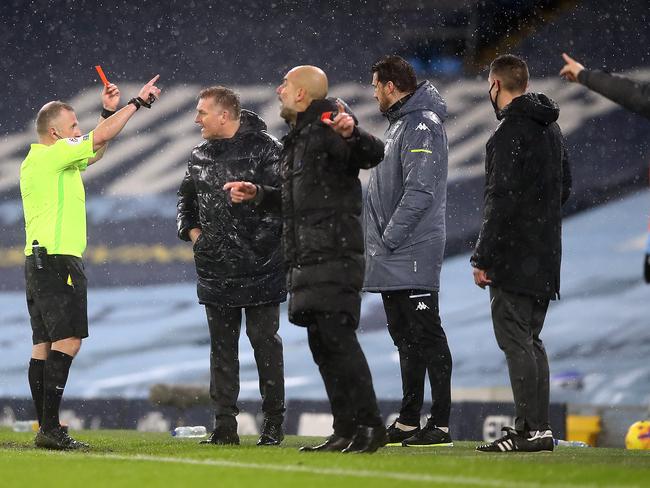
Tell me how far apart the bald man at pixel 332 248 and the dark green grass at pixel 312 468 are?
0.24 m

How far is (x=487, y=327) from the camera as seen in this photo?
12914 mm

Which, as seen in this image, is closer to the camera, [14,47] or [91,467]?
[91,467]

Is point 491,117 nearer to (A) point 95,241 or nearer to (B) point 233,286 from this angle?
(A) point 95,241

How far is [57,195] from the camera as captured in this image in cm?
583

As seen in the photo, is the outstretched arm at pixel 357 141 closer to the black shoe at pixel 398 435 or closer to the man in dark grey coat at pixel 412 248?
the man in dark grey coat at pixel 412 248

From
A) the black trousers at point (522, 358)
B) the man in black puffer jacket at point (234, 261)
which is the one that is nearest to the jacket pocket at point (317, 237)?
the black trousers at point (522, 358)

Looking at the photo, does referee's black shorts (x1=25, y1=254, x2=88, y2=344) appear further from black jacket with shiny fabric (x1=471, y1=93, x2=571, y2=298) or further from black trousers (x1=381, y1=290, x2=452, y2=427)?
black jacket with shiny fabric (x1=471, y1=93, x2=571, y2=298)

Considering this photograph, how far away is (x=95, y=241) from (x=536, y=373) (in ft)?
28.1

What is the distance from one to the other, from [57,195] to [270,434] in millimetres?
1662

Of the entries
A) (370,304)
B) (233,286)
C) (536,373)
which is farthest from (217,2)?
(536,373)

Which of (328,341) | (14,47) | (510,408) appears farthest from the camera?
(14,47)

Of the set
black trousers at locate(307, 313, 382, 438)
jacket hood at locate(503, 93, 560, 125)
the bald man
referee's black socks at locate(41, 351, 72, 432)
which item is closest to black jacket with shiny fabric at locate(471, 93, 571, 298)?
jacket hood at locate(503, 93, 560, 125)

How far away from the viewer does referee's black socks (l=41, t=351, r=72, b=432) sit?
5.59m

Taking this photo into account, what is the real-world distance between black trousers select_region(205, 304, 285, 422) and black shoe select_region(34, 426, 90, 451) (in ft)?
2.43
